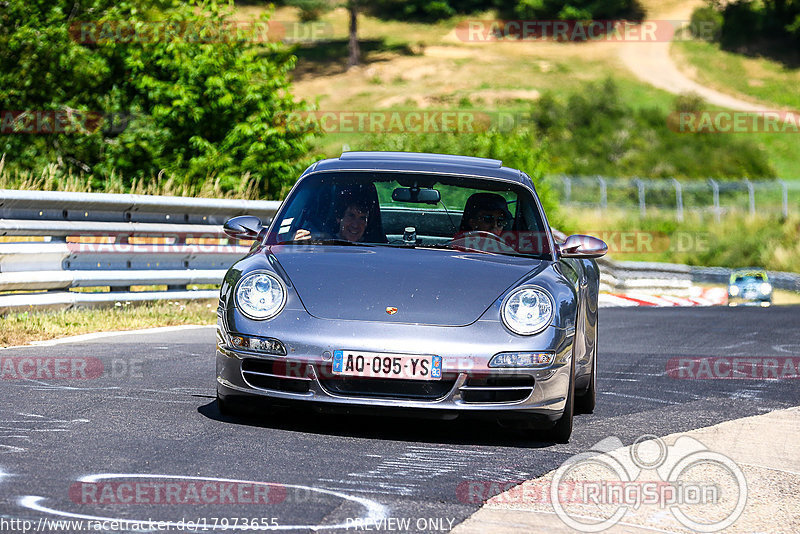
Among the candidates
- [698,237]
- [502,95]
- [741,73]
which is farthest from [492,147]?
[741,73]

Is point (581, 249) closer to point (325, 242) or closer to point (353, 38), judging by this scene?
point (325, 242)

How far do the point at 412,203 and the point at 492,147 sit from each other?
23240 millimetres

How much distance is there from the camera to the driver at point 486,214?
24.1ft

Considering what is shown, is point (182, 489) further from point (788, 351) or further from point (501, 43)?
point (501, 43)

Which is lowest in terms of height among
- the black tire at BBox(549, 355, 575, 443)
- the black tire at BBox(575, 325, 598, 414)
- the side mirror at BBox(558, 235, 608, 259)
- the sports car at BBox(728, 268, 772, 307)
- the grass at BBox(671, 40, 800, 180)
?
the sports car at BBox(728, 268, 772, 307)

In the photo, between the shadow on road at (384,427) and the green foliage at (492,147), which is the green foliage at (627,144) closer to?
the green foliage at (492,147)

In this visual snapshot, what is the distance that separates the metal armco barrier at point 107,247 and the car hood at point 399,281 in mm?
4145

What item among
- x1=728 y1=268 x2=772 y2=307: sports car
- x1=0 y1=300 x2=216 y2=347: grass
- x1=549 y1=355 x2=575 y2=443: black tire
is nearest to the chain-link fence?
x1=728 y1=268 x2=772 y2=307: sports car

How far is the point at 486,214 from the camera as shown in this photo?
7398 millimetres

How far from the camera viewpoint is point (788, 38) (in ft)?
298

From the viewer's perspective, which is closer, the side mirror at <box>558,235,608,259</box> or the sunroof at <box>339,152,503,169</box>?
the side mirror at <box>558,235,608,259</box>

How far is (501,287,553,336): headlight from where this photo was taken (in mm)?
6191

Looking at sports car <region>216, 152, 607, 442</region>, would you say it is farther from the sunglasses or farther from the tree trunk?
the tree trunk

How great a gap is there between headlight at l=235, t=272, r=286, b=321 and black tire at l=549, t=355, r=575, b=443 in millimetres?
1447
